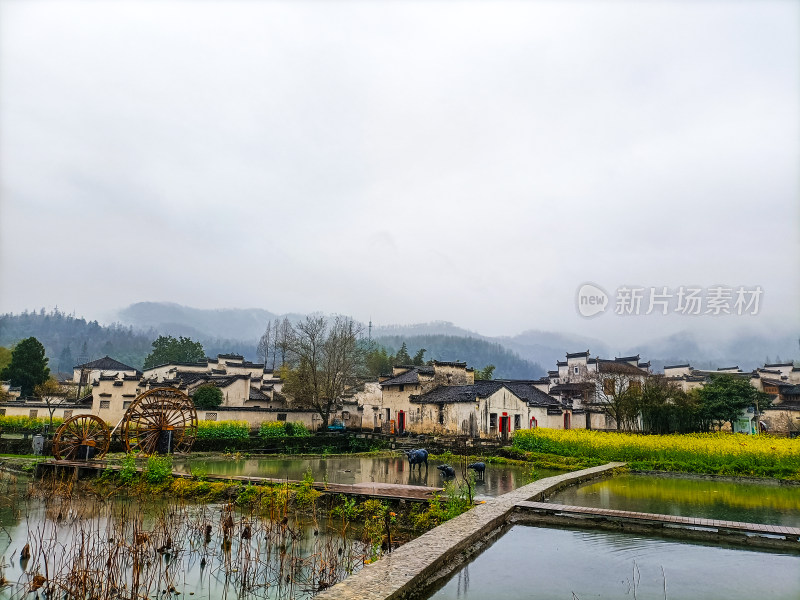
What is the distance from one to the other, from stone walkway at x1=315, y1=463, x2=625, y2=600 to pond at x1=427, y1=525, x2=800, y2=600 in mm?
251

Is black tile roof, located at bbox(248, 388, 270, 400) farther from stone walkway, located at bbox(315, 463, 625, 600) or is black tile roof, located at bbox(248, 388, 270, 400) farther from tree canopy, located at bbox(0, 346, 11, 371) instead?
stone walkway, located at bbox(315, 463, 625, 600)

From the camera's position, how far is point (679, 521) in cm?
958

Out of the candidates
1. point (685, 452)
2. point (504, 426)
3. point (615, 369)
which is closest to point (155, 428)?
point (504, 426)

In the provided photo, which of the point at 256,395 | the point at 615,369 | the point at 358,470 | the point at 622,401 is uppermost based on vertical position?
the point at 615,369

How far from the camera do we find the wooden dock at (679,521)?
9.05m

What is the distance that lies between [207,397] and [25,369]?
2228 cm

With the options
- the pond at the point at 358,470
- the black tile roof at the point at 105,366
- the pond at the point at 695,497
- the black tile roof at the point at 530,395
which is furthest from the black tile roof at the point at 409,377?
the black tile roof at the point at 105,366

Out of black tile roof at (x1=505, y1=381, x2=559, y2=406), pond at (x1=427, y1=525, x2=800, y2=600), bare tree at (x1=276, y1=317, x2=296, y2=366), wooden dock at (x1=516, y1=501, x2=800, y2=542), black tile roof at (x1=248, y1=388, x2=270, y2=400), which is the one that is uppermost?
bare tree at (x1=276, y1=317, x2=296, y2=366)

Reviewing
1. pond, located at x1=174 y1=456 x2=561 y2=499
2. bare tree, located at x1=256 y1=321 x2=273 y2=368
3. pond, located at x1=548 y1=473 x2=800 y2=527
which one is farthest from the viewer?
bare tree, located at x1=256 y1=321 x2=273 y2=368

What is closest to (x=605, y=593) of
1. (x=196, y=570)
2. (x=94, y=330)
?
(x=196, y=570)

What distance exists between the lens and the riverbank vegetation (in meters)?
18.3

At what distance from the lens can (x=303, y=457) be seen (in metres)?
26.5

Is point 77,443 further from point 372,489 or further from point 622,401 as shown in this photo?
point 622,401

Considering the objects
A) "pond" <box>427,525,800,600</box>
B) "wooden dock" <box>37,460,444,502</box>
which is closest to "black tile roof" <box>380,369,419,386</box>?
"wooden dock" <box>37,460,444,502</box>
